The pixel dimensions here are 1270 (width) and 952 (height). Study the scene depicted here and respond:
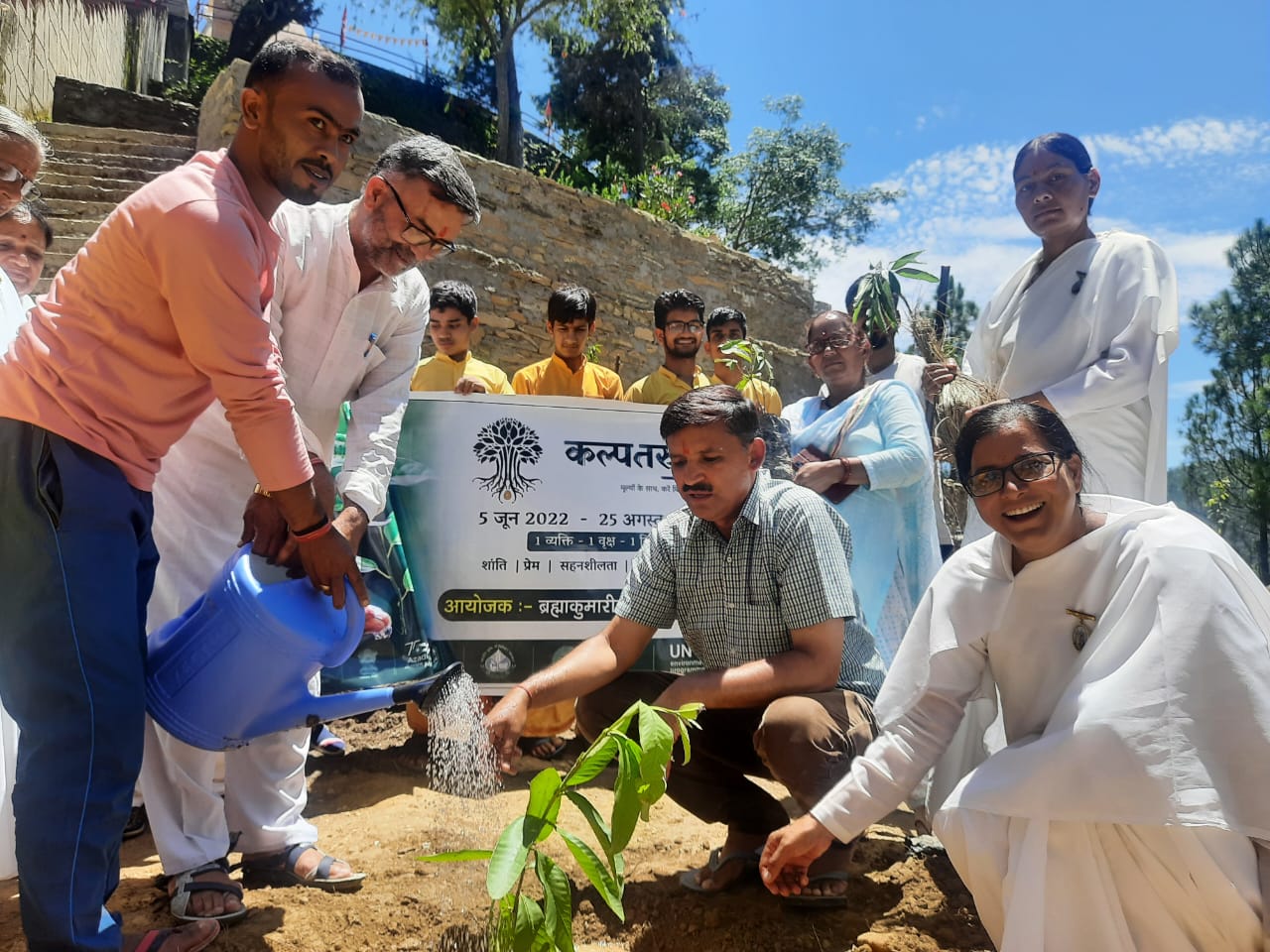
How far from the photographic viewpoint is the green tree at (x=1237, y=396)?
74.0 feet

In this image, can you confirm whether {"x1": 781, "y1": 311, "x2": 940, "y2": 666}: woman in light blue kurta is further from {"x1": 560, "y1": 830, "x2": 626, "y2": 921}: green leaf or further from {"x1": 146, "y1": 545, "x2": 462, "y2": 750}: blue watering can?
{"x1": 560, "y1": 830, "x2": 626, "y2": 921}: green leaf

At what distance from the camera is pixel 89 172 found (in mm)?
8109

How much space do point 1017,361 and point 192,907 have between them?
9.41 feet

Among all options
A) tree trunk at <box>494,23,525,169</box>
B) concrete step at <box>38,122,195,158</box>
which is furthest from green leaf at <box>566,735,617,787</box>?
tree trunk at <box>494,23,525,169</box>

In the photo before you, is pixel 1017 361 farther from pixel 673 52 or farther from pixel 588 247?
pixel 673 52

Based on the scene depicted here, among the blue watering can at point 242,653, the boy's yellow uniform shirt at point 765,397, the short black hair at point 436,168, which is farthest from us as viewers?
the boy's yellow uniform shirt at point 765,397

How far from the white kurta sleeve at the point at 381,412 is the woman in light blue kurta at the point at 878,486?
1.44 metres

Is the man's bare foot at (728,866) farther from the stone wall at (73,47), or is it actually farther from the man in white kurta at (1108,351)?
the stone wall at (73,47)

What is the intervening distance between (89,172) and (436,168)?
25.4 feet

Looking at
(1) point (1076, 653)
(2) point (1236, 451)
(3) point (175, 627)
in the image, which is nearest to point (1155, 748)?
(1) point (1076, 653)

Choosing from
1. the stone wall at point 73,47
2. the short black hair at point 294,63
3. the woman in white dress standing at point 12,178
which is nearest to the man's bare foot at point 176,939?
the woman in white dress standing at point 12,178

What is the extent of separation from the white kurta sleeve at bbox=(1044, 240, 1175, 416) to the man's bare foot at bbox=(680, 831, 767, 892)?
163 centimetres

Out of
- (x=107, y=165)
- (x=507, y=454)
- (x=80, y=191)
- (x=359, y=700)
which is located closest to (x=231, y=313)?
(x=359, y=700)

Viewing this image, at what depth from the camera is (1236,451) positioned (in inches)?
917
